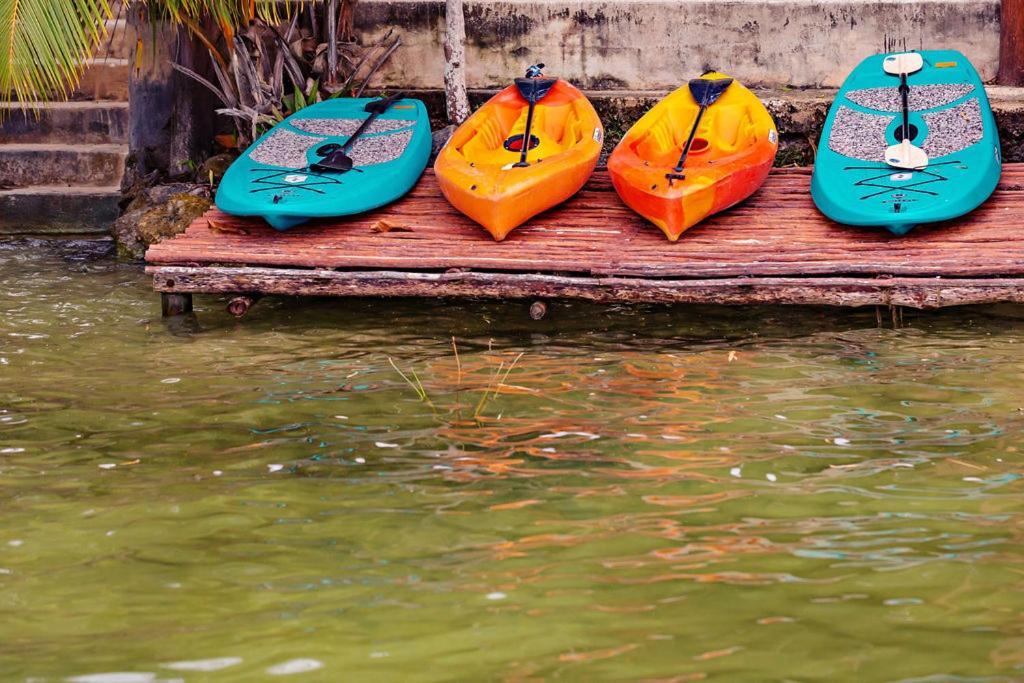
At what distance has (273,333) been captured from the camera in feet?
26.7

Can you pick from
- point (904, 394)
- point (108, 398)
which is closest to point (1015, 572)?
point (904, 394)

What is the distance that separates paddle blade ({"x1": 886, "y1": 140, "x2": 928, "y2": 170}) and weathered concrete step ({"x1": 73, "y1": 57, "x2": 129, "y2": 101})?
6989 mm

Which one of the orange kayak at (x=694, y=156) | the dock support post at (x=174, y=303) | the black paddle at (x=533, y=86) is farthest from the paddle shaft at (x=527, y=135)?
the dock support post at (x=174, y=303)

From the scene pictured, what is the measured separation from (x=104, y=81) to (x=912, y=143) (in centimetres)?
731

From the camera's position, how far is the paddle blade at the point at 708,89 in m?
9.55

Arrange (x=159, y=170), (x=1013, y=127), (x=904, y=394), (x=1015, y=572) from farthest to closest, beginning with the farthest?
(x=159, y=170) < (x=1013, y=127) < (x=904, y=394) < (x=1015, y=572)

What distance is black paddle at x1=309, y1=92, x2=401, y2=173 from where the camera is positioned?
927 cm

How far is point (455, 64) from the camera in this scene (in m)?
10.5

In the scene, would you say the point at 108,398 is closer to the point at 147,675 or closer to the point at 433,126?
the point at 147,675

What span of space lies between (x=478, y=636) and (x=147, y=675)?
36.6 inches

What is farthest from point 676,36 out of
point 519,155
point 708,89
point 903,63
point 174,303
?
point 174,303

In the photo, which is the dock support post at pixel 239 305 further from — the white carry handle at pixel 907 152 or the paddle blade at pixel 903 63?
the paddle blade at pixel 903 63

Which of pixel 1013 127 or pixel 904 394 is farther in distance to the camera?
pixel 1013 127

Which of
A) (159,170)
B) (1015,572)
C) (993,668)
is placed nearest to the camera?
(993,668)
